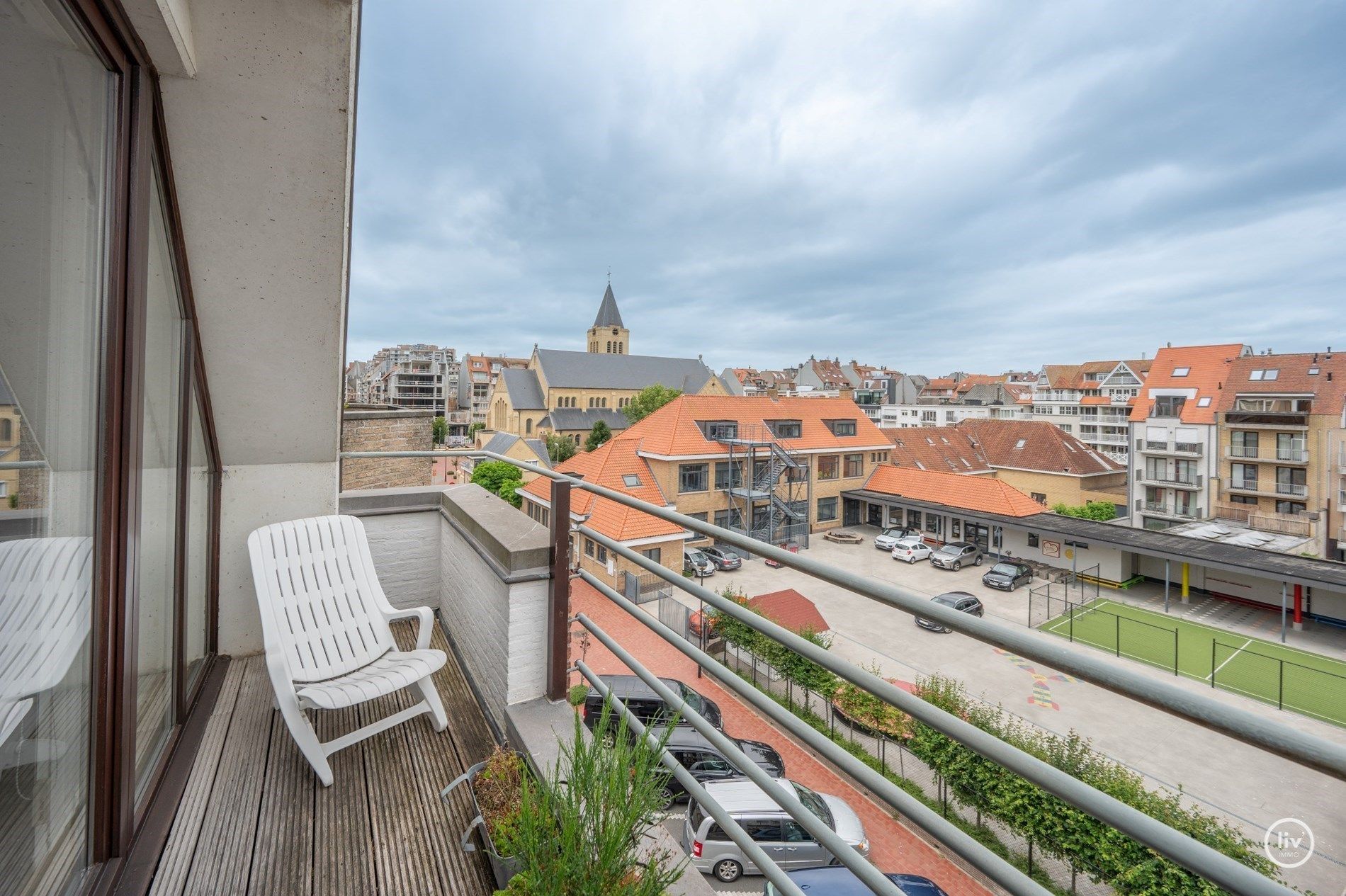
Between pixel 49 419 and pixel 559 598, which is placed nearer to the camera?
pixel 49 419

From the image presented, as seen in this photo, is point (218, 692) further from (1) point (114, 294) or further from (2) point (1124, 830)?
(2) point (1124, 830)

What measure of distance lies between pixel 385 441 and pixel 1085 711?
1487 centimetres

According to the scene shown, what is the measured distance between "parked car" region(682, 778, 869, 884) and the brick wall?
21.2 feet

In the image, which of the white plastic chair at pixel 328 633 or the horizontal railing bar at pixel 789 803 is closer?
the horizontal railing bar at pixel 789 803

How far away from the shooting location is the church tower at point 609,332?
199ft

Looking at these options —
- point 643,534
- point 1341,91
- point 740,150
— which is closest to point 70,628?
point 643,534

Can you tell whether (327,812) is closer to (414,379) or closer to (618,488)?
(618,488)

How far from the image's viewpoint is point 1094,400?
43.6 meters

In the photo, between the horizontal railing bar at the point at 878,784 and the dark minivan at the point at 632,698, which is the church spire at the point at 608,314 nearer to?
the dark minivan at the point at 632,698

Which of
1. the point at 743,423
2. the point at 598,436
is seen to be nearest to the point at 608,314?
the point at 598,436

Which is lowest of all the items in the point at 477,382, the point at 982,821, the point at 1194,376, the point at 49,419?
the point at 982,821

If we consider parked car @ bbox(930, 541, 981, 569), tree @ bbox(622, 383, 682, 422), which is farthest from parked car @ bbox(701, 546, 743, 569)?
tree @ bbox(622, 383, 682, 422)

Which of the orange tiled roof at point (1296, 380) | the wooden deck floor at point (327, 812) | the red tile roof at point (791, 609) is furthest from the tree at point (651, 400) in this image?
the wooden deck floor at point (327, 812)

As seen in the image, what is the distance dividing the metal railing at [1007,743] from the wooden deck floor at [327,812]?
3.03 ft
